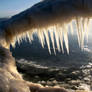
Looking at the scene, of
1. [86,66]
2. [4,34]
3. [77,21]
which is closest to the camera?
[77,21]

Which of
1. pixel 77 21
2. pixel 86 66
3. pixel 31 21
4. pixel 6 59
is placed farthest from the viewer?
pixel 86 66

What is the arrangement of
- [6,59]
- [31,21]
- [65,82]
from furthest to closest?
[65,82], [31,21], [6,59]

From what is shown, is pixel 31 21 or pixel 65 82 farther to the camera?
pixel 65 82

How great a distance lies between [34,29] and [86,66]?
5735cm

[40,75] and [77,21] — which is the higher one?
[77,21]

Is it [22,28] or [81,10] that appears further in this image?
[22,28]

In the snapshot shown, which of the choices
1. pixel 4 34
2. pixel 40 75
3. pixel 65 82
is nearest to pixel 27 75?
pixel 40 75

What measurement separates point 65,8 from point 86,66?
5785cm

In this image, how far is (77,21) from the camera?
2.79 metres

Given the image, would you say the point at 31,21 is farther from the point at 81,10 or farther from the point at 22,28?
the point at 81,10

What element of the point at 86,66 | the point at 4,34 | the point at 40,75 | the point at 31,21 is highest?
the point at 31,21

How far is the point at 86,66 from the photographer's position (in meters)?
58.1

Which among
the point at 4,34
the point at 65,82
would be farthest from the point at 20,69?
the point at 4,34

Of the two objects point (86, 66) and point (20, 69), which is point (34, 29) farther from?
point (86, 66)
